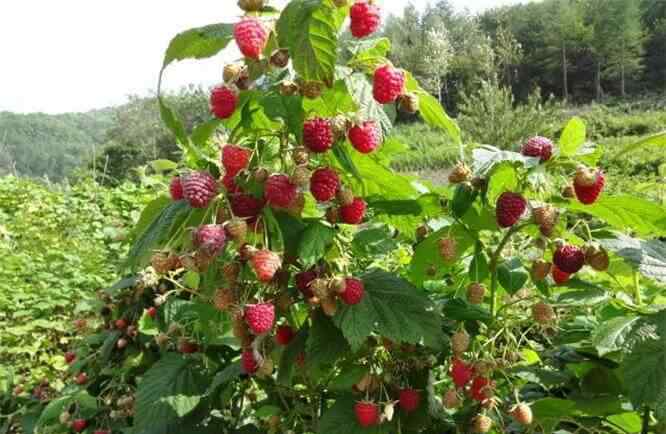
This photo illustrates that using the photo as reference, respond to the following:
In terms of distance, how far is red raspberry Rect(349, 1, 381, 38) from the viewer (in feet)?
3.14

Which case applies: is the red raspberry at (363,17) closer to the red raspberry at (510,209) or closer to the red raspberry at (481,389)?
the red raspberry at (510,209)

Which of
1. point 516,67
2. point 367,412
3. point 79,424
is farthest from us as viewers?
point 516,67

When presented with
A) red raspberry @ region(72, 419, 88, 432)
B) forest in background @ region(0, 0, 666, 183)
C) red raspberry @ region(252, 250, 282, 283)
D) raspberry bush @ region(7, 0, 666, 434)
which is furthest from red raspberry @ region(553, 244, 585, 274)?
forest in background @ region(0, 0, 666, 183)

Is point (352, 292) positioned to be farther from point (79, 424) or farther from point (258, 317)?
point (79, 424)

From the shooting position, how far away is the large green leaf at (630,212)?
101 centimetres

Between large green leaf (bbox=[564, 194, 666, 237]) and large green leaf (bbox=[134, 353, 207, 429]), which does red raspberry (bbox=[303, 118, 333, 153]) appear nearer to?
large green leaf (bbox=[564, 194, 666, 237])

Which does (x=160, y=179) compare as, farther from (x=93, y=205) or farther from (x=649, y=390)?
(x=93, y=205)

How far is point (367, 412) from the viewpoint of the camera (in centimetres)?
108

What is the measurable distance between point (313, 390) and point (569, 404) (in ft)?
1.63

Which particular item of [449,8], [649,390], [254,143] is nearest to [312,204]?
[254,143]

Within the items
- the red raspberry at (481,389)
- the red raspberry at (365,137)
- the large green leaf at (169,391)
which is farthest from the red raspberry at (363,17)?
the large green leaf at (169,391)

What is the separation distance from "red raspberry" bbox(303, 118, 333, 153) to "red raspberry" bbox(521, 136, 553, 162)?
12.6 inches

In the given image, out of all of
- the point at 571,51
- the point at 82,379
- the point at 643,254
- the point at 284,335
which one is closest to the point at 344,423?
the point at 284,335

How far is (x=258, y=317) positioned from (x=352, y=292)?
0.16 m
